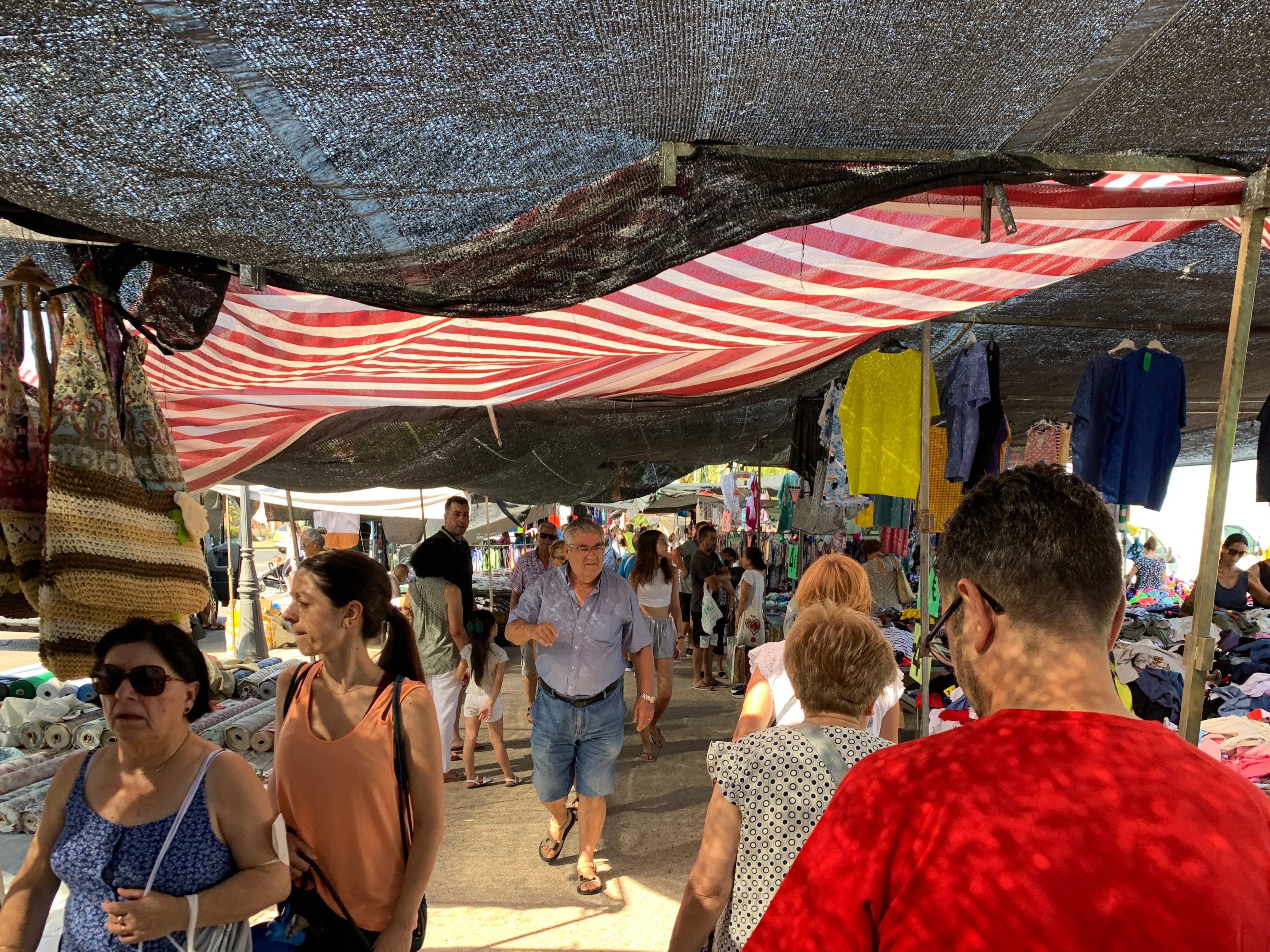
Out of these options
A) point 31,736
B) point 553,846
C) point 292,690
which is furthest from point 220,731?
point 292,690

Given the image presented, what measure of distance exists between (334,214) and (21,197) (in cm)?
61

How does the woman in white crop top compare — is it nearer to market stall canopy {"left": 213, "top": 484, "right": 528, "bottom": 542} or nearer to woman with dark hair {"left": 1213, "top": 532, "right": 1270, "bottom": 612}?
market stall canopy {"left": 213, "top": 484, "right": 528, "bottom": 542}

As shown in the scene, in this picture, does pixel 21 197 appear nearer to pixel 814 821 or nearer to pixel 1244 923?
pixel 814 821

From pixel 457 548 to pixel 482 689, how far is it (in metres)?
1.07

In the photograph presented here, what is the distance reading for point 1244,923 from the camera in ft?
2.57

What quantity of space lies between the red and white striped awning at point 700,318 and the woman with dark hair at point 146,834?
173 centimetres

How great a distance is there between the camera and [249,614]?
34.6 feet

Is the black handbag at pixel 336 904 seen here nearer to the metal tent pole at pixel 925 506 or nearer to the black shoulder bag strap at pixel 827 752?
the black shoulder bag strap at pixel 827 752

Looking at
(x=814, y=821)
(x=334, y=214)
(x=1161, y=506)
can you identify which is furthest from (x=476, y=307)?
(x=1161, y=506)

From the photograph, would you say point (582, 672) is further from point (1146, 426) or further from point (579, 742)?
point (1146, 426)

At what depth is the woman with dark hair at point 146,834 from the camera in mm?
1822

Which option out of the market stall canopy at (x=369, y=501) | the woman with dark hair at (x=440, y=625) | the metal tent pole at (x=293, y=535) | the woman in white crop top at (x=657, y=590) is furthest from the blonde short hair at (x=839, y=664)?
the metal tent pole at (x=293, y=535)

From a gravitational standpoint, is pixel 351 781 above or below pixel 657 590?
above

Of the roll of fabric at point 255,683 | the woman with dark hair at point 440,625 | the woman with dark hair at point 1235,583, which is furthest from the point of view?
the woman with dark hair at point 1235,583
